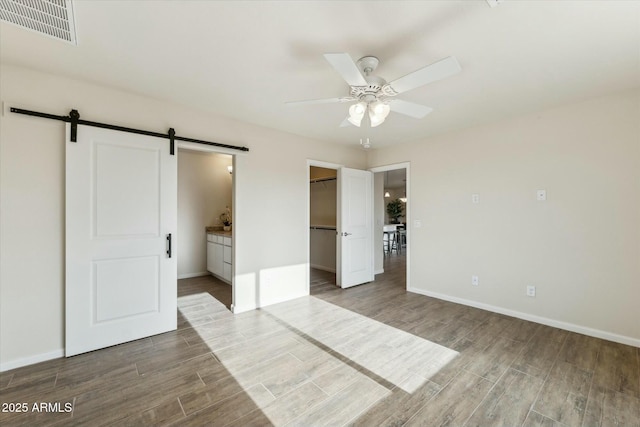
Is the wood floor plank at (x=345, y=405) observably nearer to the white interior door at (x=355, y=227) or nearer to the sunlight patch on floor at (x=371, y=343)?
the sunlight patch on floor at (x=371, y=343)

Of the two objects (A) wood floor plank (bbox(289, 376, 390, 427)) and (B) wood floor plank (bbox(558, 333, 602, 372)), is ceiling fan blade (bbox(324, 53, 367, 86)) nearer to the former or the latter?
(A) wood floor plank (bbox(289, 376, 390, 427))

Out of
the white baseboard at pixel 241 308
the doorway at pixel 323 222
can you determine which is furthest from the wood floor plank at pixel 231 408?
the doorway at pixel 323 222

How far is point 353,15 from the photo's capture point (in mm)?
1673

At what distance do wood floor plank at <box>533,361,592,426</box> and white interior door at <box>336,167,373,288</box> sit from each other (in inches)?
111

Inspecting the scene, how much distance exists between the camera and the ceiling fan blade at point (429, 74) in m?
1.59

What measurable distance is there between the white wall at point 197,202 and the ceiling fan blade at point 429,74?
3988 mm

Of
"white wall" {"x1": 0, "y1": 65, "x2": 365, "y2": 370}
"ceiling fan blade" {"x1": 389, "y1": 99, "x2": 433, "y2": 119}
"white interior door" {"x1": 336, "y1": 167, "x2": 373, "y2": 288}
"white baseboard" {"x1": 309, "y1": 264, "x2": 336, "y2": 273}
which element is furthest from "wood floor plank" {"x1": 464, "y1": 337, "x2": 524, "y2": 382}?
"white wall" {"x1": 0, "y1": 65, "x2": 365, "y2": 370}

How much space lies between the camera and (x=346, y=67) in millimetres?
1689

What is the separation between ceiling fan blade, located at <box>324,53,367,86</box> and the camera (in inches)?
61.6

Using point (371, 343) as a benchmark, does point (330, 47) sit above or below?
above

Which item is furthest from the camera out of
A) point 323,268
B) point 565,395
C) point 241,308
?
point 323,268

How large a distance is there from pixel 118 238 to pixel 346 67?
2.62 m

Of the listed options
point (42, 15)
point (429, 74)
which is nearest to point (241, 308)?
point (42, 15)

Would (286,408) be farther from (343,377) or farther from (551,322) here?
(551,322)
